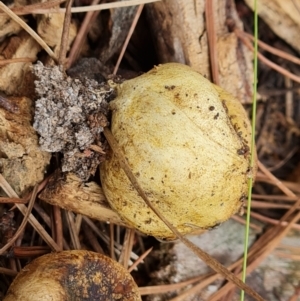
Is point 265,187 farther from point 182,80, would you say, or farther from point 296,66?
point 182,80

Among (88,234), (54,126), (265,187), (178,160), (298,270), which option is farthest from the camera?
(265,187)

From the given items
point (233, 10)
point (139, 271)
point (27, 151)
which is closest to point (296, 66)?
point (233, 10)

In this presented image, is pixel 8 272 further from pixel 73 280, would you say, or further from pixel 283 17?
pixel 283 17

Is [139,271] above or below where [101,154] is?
below

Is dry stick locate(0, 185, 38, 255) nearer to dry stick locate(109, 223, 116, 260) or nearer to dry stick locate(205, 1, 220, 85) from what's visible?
dry stick locate(109, 223, 116, 260)

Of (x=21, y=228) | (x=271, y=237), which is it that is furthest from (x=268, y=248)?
(x=21, y=228)

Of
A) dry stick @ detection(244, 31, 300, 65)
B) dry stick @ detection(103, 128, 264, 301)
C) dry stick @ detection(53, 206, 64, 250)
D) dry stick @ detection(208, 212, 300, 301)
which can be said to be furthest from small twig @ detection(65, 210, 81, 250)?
dry stick @ detection(244, 31, 300, 65)
